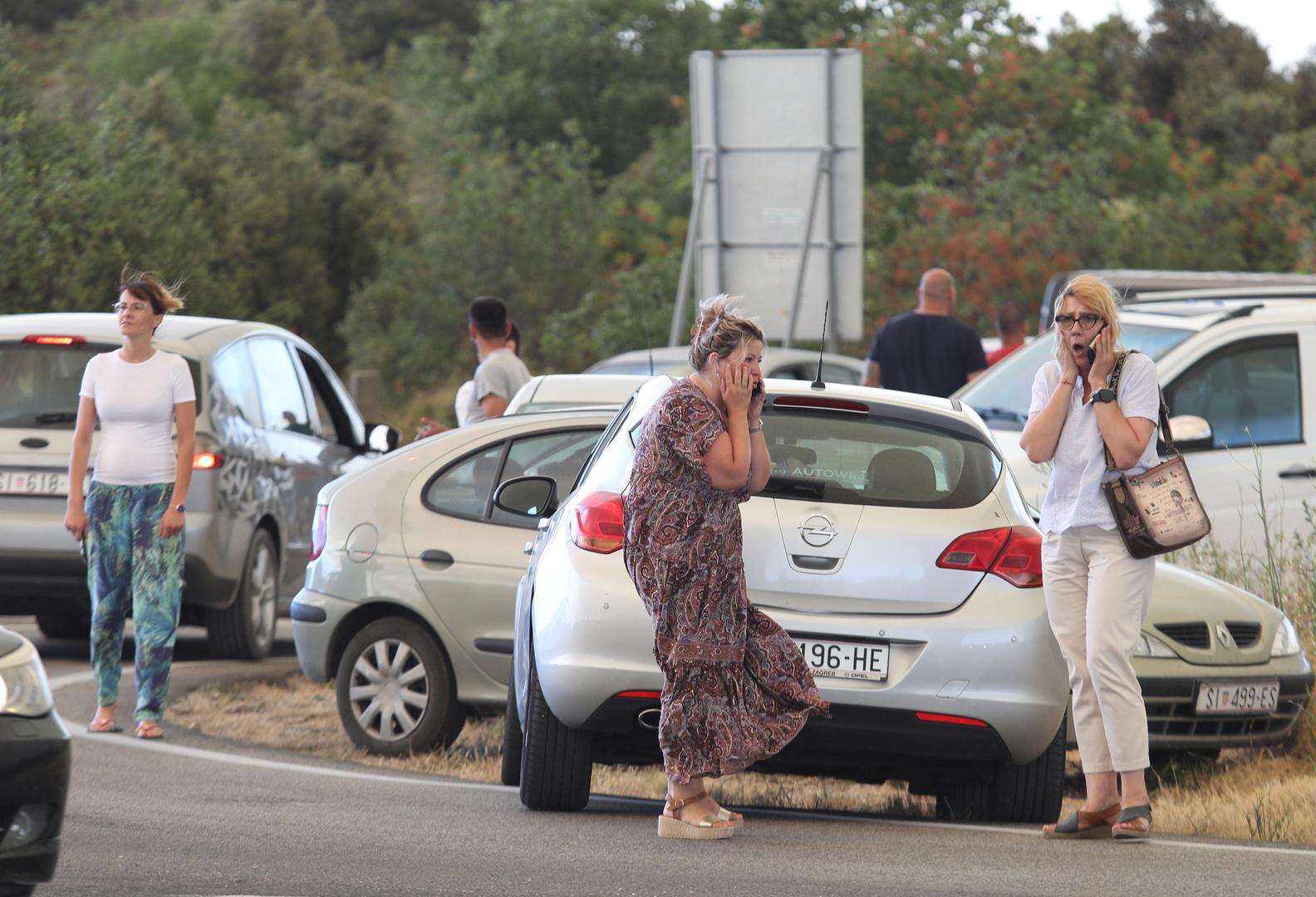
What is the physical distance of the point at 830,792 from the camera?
8.92m

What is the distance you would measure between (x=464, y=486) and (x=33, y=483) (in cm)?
315

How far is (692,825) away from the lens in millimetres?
6688

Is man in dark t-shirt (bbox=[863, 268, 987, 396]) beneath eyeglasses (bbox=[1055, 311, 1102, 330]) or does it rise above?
above

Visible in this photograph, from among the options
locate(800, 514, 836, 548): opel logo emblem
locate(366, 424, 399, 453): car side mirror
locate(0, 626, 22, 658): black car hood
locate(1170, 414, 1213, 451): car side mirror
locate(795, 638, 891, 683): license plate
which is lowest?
locate(795, 638, 891, 683): license plate

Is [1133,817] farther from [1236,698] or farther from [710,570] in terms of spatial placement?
[1236,698]

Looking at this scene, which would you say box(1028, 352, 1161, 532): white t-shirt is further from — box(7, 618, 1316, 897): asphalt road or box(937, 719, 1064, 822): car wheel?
box(7, 618, 1316, 897): asphalt road

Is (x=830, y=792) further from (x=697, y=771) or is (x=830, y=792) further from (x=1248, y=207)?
(x=1248, y=207)

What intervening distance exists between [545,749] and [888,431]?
60.1 inches

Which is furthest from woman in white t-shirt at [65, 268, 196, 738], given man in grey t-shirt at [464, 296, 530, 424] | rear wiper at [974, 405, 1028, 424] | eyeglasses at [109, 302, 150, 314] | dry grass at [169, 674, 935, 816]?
rear wiper at [974, 405, 1028, 424]

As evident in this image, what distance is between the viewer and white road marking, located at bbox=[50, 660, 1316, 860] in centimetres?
701

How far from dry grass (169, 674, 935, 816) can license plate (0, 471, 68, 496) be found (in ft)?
4.22

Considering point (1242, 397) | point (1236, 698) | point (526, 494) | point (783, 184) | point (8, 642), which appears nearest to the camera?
point (8, 642)

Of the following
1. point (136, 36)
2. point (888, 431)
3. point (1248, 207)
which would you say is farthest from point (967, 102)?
point (888, 431)

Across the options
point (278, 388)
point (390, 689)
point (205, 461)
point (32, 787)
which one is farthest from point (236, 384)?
point (32, 787)
